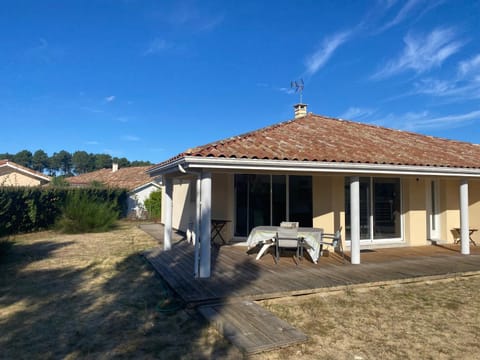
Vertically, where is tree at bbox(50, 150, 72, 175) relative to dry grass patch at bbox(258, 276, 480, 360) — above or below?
above

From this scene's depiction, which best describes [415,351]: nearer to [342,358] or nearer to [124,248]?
[342,358]

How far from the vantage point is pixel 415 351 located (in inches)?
156

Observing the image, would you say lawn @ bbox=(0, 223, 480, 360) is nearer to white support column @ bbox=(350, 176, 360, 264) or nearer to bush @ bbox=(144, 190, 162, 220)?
white support column @ bbox=(350, 176, 360, 264)

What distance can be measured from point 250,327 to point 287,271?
317 centimetres

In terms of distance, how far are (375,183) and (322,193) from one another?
1.81m

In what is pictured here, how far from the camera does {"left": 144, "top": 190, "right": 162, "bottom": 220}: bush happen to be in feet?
84.1

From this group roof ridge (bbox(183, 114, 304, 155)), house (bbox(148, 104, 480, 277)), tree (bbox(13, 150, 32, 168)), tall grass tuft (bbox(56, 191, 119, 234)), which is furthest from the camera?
tree (bbox(13, 150, 32, 168))

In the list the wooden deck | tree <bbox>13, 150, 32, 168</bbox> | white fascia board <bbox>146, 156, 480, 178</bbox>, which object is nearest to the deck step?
the wooden deck

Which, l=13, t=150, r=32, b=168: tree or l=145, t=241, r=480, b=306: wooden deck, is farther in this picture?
l=13, t=150, r=32, b=168: tree

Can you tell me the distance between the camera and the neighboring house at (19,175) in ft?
93.3

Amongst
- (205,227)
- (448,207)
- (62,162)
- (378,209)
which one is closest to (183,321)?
(205,227)

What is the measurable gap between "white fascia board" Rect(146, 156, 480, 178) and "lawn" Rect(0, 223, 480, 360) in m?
2.58

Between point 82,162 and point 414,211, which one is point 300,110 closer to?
point 414,211

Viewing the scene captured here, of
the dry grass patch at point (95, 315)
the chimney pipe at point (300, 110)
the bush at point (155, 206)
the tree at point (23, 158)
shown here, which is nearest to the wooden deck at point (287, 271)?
the dry grass patch at point (95, 315)
